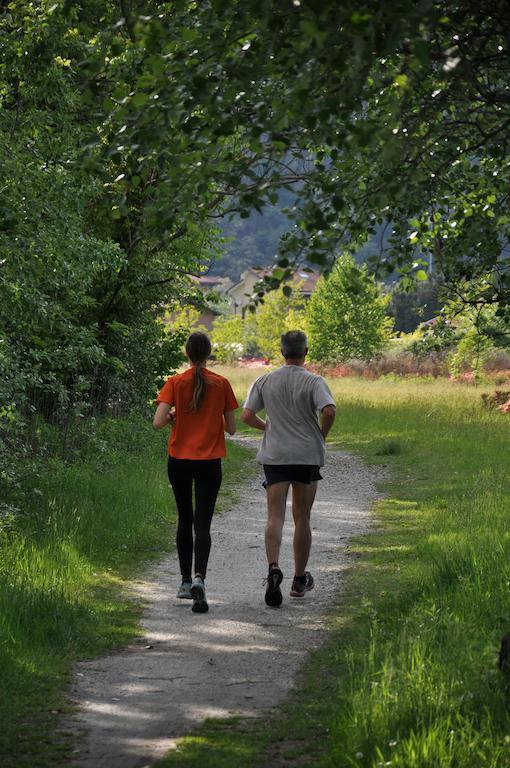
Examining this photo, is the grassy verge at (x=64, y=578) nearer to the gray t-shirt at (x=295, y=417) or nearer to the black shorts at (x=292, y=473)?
the black shorts at (x=292, y=473)

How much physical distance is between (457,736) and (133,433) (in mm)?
14913

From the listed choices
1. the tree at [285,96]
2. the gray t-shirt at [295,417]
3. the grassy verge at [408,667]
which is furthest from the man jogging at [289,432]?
the tree at [285,96]

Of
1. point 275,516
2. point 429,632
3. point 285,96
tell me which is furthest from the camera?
→ point 275,516

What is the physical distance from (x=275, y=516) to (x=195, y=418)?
3.30ft

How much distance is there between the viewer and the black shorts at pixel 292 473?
8.80 metres

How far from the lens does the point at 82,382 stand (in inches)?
608

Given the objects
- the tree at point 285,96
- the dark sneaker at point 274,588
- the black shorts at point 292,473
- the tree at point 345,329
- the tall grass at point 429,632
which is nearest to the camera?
the tree at point 285,96

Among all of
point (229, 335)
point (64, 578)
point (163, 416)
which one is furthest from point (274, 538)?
point (229, 335)

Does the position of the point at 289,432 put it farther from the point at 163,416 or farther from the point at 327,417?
the point at 163,416

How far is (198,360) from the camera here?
8586 mm

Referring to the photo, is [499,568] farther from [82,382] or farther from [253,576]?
[82,382]

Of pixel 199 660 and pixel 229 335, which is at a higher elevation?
pixel 229 335

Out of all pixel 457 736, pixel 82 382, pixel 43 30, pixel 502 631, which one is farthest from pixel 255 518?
pixel 457 736

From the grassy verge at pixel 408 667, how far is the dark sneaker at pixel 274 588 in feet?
1.47
